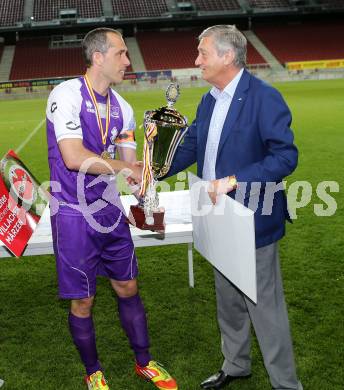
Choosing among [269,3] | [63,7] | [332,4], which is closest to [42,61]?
[63,7]

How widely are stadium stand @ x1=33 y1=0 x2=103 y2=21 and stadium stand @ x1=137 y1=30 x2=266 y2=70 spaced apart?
143 inches

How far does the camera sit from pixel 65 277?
8.63 ft

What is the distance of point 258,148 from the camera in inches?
92.8

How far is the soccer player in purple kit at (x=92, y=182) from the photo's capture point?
96.0 inches

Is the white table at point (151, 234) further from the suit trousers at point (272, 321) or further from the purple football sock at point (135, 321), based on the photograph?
the suit trousers at point (272, 321)

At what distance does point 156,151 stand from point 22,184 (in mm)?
1276

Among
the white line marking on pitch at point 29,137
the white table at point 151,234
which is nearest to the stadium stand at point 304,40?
the white line marking on pitch at point 29,137

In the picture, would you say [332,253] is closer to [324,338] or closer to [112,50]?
[324,338]

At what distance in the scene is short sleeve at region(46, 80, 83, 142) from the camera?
2385 mm

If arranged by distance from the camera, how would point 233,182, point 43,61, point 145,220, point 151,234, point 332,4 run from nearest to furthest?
point 233,182 < point 145,220 < point 151,234 < point 43,61 < point 332,4

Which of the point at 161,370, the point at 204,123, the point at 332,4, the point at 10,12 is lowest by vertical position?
the point at 161,370

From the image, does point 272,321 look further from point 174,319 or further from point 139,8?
point 139,8

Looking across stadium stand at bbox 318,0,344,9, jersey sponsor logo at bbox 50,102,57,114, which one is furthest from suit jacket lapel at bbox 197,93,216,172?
stadium stand at bbox 318,0,344,9

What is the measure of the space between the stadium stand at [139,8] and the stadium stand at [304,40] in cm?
731
